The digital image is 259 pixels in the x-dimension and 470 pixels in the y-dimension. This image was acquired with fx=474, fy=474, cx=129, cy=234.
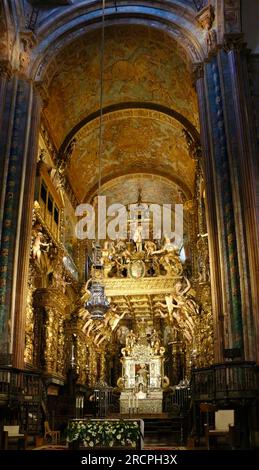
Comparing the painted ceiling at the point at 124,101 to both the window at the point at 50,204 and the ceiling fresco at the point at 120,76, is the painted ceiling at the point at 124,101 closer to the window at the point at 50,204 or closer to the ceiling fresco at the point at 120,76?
the ceiling fresco at the point at 120,76

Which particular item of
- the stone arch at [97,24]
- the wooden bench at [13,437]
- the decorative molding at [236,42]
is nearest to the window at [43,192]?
the stone arch at [97,24]

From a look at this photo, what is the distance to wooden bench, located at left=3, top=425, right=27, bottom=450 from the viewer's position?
8688mm

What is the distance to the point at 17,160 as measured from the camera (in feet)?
40.3

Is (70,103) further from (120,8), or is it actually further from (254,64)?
(254,64)

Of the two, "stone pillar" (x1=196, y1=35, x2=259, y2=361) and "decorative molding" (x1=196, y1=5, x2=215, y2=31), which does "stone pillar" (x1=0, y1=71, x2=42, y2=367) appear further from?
"decorative molding" (x1=196, y1=5, x2=215, y2=31)

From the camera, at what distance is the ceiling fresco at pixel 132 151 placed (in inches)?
747

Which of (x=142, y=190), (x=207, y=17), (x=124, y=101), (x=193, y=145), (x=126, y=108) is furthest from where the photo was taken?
(x=142, y=190)

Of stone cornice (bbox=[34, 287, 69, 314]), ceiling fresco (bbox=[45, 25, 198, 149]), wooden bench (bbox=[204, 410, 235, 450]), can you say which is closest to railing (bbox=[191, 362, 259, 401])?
wooden bench (bbox=[204, 410, 235, 450])

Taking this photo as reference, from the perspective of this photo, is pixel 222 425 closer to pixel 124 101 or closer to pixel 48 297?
pixel 48 297

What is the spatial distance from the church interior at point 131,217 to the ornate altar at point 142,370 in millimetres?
65

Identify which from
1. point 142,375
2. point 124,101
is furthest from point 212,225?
point 142,375

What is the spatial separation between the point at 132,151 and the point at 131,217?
3.37 m

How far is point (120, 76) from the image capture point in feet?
55.8

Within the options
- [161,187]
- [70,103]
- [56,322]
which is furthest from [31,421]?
[161,187]
